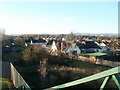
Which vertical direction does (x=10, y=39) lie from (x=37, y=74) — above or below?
above

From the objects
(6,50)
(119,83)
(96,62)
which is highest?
(119,83)

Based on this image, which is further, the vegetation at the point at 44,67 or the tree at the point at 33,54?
the tree at the point at 33,54

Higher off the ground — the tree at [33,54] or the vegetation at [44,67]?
the tree at [33,54]

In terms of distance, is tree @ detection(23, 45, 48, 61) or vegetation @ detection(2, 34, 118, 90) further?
tree @ detection(23, 45, 48, 61)

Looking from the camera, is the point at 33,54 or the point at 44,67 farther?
the point at 33,54

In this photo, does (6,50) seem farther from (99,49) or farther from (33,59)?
(99,49)

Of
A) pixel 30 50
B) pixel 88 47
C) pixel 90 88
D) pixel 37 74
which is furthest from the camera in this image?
pixel 88 47

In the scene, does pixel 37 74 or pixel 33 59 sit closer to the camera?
pixel 37 74

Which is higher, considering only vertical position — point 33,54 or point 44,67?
point 33,54

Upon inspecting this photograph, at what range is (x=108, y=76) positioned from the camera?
0.67 metres

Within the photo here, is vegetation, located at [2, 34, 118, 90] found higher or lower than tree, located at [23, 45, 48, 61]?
lower

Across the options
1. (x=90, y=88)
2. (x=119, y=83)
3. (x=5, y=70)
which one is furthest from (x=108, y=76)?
(x=5, y=70)

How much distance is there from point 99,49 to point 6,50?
8.21m

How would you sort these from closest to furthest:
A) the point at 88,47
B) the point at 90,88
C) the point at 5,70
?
the point at 90,88 < the point at 5,70 < the point at 88,47
